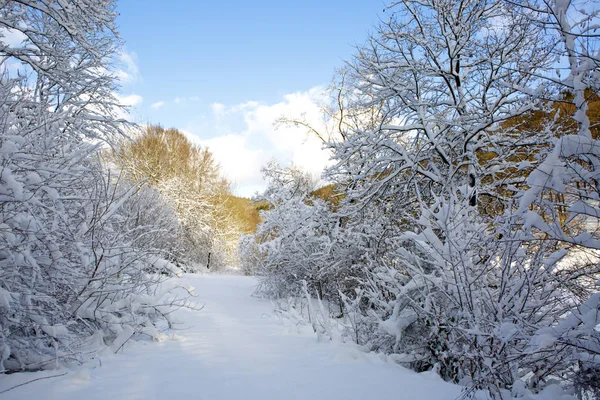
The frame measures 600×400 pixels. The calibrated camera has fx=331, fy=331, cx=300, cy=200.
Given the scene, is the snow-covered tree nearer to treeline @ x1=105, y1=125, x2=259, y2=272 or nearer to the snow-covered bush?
treeline @ x1=105, y1=125, x2=259, y2=272

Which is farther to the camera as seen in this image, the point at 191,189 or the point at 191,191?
the point at 191,189

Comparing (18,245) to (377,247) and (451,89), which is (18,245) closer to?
(377,247)

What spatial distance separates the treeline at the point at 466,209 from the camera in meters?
1.87

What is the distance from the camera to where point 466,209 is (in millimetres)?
3082

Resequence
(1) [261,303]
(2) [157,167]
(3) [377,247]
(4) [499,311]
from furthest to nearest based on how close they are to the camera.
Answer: (2) [157,167] → (1) [261,303] → (3) [377,247] → (4) [499,311]

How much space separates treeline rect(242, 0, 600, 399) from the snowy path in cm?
50

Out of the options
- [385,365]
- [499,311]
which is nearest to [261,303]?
[385,365]

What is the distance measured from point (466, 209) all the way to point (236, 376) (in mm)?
2488

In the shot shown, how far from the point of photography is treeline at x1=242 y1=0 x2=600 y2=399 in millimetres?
1868

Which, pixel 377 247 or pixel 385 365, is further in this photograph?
pixel 377 247

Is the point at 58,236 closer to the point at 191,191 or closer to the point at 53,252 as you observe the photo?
the point at 53,252

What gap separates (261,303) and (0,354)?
22.8 ft

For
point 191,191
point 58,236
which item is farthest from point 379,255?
point 191,191

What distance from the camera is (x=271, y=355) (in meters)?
3.40
